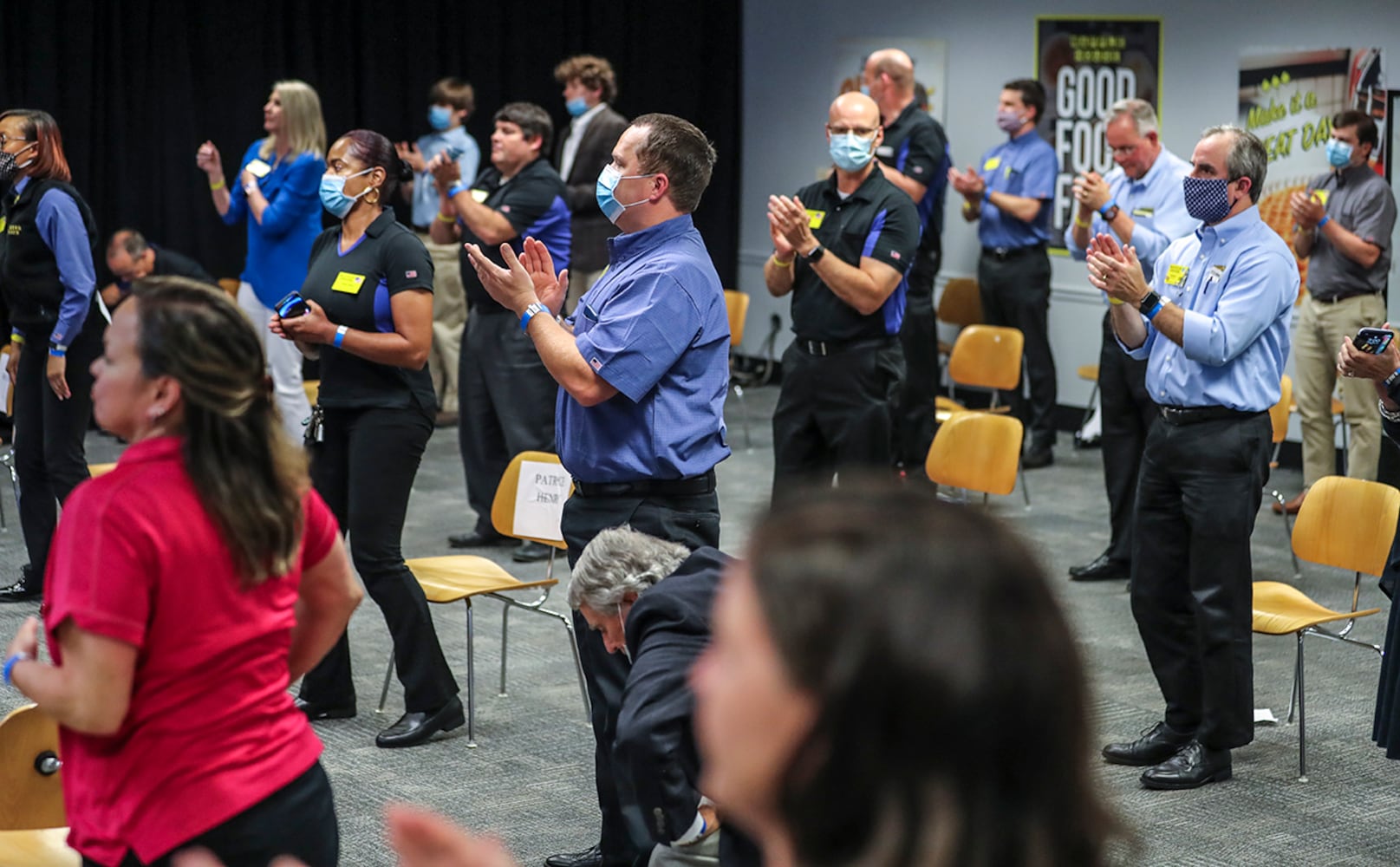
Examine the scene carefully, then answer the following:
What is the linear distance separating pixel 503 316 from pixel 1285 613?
10.1ft

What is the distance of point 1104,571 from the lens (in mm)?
5988

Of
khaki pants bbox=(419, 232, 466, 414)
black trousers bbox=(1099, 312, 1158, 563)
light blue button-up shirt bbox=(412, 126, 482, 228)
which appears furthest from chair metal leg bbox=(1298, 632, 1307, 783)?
light blue button-up shirt bbox=(412, 126, 482, 228)

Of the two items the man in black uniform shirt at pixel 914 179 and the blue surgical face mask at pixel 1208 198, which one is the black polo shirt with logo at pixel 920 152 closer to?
the man in black uniform shirt at pixel 914 179

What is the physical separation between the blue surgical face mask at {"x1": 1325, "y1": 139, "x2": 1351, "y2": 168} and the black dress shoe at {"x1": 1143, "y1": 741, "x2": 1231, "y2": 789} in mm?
3650

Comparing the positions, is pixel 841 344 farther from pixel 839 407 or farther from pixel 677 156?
pixel 677 156

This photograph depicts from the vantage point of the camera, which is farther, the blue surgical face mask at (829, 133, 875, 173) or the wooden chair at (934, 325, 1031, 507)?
the wooden chair at (934, 325, 1031, 507)

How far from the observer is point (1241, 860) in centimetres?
357

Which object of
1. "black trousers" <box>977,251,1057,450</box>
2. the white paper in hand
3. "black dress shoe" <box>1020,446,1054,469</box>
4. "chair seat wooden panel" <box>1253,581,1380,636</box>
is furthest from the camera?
"black trousers" <box>977,251,1057,450</box>

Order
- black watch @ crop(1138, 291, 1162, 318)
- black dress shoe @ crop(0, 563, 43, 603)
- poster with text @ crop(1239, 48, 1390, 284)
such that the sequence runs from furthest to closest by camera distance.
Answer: poster with text @ crop(1239, 48, 1390, 284) → black dress shoe @ crop(0, 563, 43, 603) → black watch @ crop(1138, 291, 1162, 318)

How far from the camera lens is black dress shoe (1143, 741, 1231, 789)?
3971 millimetres

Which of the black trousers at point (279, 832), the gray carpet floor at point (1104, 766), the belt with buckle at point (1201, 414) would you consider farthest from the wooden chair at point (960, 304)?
the black trousers at point (279, 832)

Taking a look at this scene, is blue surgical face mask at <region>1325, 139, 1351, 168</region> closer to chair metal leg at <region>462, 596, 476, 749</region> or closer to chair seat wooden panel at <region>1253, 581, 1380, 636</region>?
chair seat wooden panel at <region>1253, 581, 1380, 636</region>

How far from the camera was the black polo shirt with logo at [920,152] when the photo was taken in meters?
7.21

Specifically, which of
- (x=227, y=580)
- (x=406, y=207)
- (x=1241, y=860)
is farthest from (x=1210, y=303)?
(x=406, y=207)
